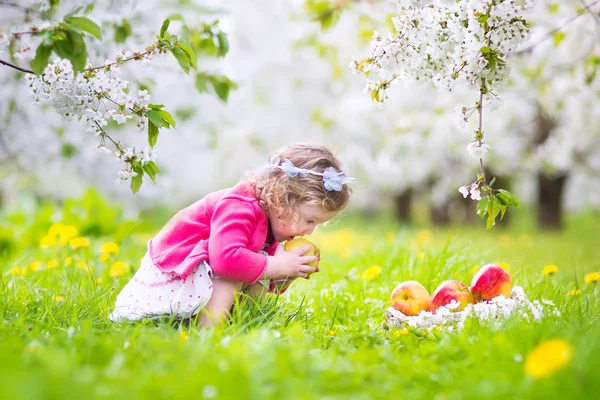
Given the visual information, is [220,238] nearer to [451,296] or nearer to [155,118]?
[155,118]

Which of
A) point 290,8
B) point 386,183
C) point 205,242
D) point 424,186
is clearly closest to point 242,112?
point 290,8

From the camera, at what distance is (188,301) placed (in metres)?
2.28

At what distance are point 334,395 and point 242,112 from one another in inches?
391

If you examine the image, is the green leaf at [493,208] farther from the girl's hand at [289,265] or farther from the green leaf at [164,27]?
the green leaf at [164,27]

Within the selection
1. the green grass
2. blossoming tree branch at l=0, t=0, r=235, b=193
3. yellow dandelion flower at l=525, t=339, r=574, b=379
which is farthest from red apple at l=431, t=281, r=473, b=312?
blossoming tree branch at l=0, t=0, r=235, b=193

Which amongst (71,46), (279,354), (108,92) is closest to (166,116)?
(108,92)

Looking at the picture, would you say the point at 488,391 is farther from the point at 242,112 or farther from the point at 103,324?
the point at 242,112

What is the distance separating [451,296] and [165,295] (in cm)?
118

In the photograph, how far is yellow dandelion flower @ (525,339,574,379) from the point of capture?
125 cm

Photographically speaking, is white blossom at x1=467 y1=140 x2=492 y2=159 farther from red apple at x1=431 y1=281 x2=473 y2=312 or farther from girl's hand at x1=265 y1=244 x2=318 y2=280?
girl's hand at x1=265 y1=244 x2=318 y2=280

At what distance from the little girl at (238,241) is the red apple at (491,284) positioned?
687 mm

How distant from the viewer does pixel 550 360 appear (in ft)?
4.14

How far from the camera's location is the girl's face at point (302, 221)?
2398 mm

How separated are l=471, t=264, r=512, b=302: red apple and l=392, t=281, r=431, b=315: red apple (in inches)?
8.5
